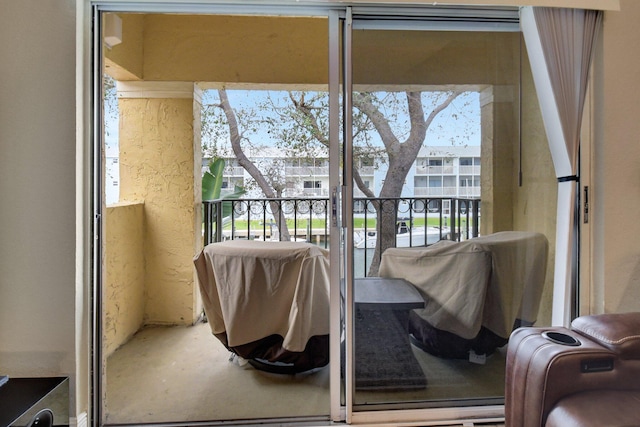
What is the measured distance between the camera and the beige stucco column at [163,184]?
2.79 m

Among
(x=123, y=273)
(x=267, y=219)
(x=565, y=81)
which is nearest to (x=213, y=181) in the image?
(x=267, y=219)

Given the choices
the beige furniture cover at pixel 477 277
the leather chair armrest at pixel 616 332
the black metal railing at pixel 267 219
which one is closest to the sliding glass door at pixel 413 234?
the beige furniture cover at pixel 477 277

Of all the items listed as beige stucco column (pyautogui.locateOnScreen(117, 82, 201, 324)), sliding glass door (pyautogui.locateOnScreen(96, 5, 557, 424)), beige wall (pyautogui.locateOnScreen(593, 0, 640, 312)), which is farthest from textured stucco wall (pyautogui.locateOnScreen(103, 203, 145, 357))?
beige wall (pyautogui.locateOnScreen(593, 0, 640, 312))

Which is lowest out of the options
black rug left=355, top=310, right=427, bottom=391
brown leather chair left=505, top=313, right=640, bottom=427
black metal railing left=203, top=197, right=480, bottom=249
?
black rug left=355, top=310, right=427, bottom=391

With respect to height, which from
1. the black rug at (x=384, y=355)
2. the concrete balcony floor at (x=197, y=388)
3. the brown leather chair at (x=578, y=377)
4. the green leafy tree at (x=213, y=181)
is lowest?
the concrete balcony floor at (x=197, y=388)

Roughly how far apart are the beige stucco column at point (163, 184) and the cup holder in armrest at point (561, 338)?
2446 millimetres

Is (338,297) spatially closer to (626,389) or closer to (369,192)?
(369,192)

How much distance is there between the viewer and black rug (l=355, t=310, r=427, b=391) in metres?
1.68

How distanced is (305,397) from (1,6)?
2291 millimetres

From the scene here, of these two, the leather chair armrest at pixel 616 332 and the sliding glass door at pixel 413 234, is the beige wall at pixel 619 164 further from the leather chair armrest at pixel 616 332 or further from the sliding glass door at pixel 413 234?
the leather chair armrest at pixel 616 332

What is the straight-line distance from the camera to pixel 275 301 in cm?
200

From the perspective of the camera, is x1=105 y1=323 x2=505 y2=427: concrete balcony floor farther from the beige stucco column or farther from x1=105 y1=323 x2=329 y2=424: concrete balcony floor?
the beige stucco column

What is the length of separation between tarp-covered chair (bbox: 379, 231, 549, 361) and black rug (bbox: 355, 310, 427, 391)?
9 cm

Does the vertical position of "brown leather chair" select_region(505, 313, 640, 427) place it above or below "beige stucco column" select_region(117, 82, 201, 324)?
below
